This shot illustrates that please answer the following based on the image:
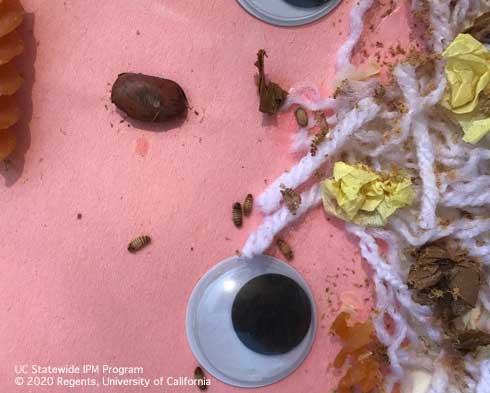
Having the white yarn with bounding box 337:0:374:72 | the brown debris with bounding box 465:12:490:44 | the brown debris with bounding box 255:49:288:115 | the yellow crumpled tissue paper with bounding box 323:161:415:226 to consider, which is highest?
the brown debris with bounding box 465:12:490:44

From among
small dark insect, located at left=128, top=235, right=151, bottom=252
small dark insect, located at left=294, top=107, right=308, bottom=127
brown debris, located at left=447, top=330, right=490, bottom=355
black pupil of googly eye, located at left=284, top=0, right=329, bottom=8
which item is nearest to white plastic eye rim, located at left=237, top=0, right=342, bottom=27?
black pupil of googly eye, located at left=284, top=0, right=329, bottom=8

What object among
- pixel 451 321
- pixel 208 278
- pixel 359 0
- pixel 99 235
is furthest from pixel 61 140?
pixel 451 321

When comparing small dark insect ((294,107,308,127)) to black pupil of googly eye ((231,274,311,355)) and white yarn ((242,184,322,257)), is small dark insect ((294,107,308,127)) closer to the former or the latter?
white yarn ((242,184,322,257))

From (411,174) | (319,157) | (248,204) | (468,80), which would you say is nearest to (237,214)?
(248,204)

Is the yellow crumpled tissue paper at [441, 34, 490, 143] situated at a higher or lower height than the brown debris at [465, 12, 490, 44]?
lower

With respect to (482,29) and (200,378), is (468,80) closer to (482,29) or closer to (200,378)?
(482,29)

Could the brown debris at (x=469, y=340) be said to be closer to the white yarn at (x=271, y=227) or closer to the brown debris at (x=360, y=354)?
the brown debris at (x=360, y=354)
